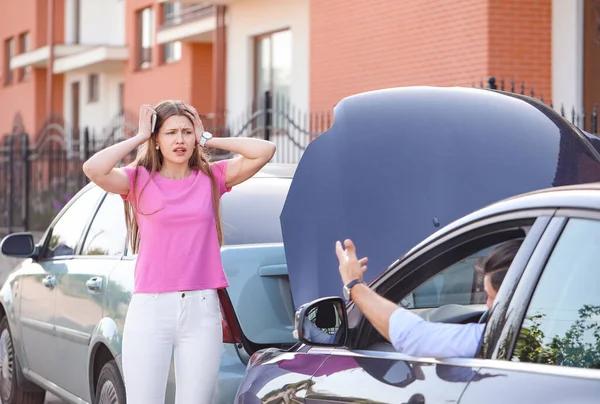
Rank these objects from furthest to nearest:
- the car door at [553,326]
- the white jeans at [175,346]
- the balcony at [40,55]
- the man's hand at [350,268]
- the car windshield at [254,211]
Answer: the balcony at [40,55], the car windshield at [254,211], the white jeans at [175,346], the man's hand at [350,268], the car door at [553,326]

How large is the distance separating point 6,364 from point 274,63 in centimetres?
1435

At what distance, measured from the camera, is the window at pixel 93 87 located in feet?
117

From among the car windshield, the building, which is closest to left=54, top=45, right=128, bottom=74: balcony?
the building

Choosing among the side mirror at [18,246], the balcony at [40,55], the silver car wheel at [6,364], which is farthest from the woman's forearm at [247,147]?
the balcony at [40,55]

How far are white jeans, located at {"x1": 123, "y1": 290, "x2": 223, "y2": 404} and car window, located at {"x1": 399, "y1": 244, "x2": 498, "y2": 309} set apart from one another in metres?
0.86

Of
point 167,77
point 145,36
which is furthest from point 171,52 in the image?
point 145,36

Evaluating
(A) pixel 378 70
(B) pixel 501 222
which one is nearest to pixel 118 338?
(B) pixel 501 222

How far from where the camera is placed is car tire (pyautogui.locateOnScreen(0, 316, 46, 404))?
806cm

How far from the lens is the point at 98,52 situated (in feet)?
104

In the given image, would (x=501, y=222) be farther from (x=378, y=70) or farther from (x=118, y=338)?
(x=378, y=70)

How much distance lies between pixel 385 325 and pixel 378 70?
46.4 ft

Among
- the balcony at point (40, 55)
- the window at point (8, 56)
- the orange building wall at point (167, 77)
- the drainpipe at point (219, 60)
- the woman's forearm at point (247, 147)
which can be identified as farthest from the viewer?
the window at point (8, 56)

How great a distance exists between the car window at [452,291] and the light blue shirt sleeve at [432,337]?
1108 mm

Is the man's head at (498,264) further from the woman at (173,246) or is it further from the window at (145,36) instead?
the window at (145,36)
